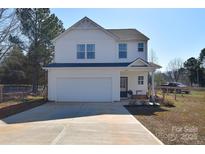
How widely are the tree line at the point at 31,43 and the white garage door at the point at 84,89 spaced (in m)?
14.5

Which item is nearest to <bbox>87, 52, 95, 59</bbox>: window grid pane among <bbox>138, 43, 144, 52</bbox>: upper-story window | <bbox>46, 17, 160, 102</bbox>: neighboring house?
<bbox>46, 17, 160, 102</bbox>: neighboring house

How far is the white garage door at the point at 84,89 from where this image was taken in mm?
27797

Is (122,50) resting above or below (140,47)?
below

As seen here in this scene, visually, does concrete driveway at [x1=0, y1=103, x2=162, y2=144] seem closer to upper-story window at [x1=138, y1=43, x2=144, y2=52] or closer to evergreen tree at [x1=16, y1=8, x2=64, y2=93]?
upper-story window at [x1=138, y1=43, x2=144, y2=52]

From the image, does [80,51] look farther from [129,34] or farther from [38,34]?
[38,34]

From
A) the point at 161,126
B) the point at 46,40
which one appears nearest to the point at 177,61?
the point at 46,40

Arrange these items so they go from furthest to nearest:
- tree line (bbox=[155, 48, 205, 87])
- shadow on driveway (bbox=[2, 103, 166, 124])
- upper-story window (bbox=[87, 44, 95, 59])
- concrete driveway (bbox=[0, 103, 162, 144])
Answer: tree line (bbox=[155, 48, 205, 87]) → upper-story window (bbox=[87, 44, 95, 59]) → shadow on driveway (bbox=[2, 103, 166, 124]) → concrete driveway (bbox=[0, 103, 162, 144])

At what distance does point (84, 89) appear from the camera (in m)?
27.9

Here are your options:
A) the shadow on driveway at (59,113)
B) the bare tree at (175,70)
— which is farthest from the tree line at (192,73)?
the shadow on driveway at (59,113)

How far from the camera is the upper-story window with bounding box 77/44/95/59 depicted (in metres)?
29.1

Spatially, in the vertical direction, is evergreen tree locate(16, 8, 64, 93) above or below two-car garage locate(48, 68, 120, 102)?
above

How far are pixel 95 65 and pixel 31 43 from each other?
1669cm

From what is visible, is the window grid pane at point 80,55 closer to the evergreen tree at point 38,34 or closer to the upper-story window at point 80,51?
the upper-story window at point 80,51

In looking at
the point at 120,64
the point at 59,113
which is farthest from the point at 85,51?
the point at 59,113
